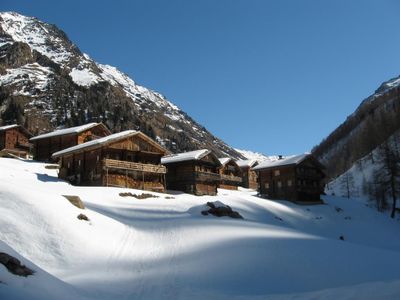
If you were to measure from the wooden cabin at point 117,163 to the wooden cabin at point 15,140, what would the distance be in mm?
25397

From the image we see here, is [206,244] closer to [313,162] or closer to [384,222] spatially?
[384,222]

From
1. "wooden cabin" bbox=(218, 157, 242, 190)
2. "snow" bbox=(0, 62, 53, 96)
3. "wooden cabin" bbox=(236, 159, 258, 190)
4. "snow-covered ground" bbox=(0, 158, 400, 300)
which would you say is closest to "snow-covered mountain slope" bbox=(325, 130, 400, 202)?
"wooden cabin" bbox=(236, 159, 258, 190)

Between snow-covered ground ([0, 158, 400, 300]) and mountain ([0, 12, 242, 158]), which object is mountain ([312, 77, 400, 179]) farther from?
snow-covered ground ([0, 158, 400, 300])

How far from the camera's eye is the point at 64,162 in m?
54.2

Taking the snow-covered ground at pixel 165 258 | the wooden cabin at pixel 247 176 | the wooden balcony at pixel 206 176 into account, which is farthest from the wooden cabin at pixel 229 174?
the snow-covered ground at pixel 165 258

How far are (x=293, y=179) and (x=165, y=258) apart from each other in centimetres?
4503

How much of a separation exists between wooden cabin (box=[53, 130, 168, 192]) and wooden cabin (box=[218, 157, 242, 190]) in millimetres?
23194

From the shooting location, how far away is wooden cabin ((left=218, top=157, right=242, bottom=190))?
253 ft

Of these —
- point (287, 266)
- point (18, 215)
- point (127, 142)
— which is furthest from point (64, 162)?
point (287, 266)

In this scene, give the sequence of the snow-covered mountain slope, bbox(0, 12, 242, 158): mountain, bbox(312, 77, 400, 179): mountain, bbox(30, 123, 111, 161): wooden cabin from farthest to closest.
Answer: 1. bbox(0, 12, 242, 158): mountain
2. bbox(312, 77, 400, 179): mountain
3. the snow-covered mountain slope
4. bbox(30, 123, 111, 161): wooden cabin

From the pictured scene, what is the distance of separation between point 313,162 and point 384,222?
554 inches

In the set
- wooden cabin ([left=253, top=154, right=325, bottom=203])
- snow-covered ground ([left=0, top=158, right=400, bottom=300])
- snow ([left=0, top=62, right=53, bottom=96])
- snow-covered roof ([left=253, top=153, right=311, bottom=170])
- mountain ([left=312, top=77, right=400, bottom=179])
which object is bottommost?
snow-covered ground ([left=0, top=158, right=400, bottom=300])

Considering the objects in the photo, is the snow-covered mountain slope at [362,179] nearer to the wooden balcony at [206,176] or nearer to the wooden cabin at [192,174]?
the wooden balcony at [206,176]

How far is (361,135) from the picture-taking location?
13850 centimetres
